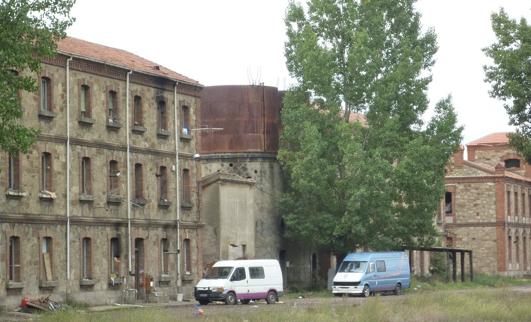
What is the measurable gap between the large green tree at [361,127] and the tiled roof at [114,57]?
8.59 meters

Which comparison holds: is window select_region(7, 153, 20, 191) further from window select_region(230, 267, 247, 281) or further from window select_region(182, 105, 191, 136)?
window select_region(182, 105, 191, 136)

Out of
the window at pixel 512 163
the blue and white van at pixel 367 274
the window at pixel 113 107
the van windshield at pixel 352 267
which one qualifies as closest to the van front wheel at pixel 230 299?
the window at pixel 113 107

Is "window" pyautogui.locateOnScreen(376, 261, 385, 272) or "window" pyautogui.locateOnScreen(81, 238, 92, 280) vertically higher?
"window" pyautogui.locateOnScreen(81, 238, 92, 280)

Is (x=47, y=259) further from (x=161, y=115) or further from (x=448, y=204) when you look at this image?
(x=448, y=204)

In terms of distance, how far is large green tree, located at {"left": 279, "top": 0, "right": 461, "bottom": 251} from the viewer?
68.9 m

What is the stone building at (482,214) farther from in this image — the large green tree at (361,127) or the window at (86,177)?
the window at (86,177)

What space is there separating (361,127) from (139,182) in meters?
14.9

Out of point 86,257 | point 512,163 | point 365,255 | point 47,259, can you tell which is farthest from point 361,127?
point 512,163

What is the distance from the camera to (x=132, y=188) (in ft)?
197

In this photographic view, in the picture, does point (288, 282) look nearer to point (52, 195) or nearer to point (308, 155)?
point (308, 155)

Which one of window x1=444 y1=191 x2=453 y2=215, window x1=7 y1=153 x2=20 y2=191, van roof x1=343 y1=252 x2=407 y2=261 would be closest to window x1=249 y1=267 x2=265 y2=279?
van roof x1=343 y1=252 x2=407 y2=261

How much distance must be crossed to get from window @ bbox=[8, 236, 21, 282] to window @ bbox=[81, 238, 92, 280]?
444 centimetres

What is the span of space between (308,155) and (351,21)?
309 inches

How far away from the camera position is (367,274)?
65438 mm
